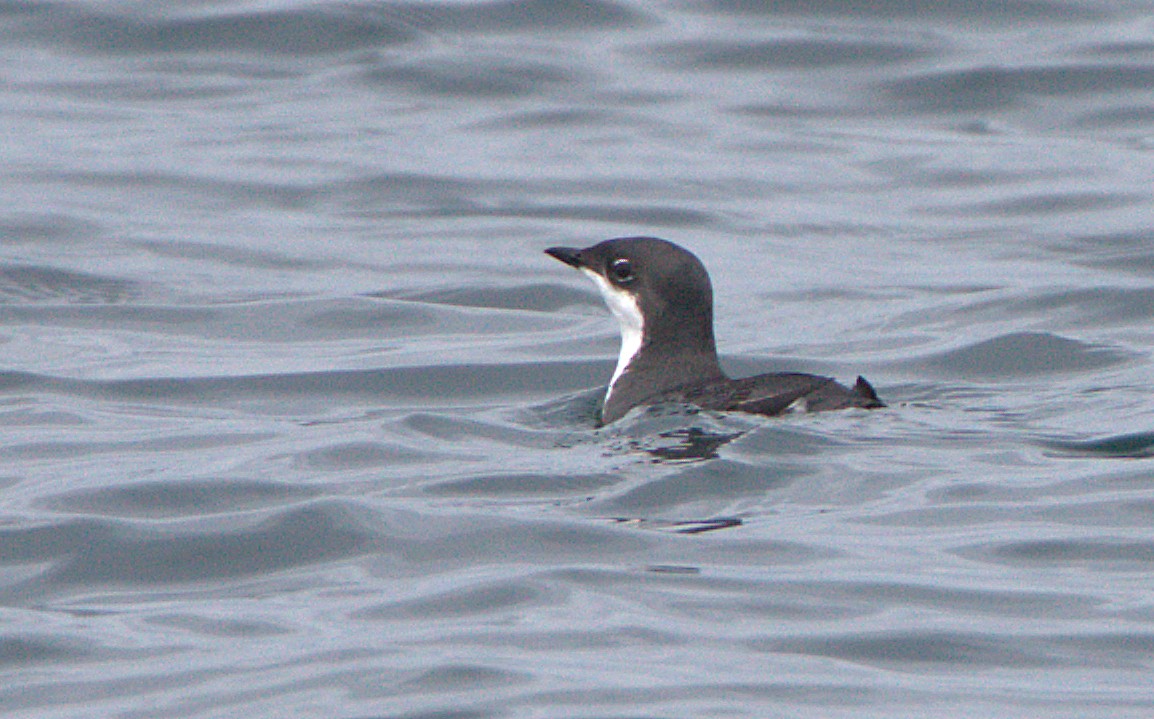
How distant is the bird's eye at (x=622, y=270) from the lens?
9.85 meters

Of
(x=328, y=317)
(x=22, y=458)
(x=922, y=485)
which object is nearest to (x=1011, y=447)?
(x=922, y=485)

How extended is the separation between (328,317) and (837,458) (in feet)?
15.9

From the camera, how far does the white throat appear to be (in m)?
9.91

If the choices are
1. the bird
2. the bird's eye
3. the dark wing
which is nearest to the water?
the dark wing

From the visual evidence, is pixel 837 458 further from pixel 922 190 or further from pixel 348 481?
pixel 922 190

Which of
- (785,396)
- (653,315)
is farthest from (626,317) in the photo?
(785,396)

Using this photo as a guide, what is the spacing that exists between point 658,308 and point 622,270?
0.78ft

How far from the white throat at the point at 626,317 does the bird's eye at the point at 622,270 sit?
0.19 ft

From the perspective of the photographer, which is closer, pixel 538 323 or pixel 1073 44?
pixel 538 323

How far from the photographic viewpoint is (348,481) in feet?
27.7

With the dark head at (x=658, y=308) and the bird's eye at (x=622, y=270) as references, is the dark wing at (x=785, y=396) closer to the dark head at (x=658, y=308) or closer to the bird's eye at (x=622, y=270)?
the dark head at (x=658, y=308)

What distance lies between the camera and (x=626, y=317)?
32.8ft

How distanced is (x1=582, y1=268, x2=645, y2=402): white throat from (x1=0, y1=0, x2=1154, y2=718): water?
1.12 ft

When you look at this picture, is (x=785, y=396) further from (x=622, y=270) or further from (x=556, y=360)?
(x=556, y=360)
